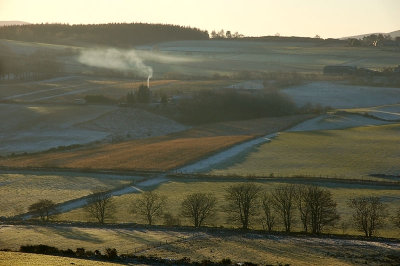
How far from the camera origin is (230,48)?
19712 centimetres

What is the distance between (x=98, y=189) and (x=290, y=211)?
666 inches

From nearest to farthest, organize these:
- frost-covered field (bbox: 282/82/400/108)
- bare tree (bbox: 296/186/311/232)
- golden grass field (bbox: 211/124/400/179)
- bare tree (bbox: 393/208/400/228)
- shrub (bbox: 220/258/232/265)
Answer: shrub (bbox: 220/258/232/265) → bare tree (bbox: 393/208/400/228) → bare tree (bbox: 296/186/311/232) → golden grass field (bbox: 211/124/400/179) → frost-covered field (bbox: 282/82/400/108)

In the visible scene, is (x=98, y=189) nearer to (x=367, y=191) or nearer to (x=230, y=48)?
(x=367, y=191)

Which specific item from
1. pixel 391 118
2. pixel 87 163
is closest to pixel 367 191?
pixel 87 163

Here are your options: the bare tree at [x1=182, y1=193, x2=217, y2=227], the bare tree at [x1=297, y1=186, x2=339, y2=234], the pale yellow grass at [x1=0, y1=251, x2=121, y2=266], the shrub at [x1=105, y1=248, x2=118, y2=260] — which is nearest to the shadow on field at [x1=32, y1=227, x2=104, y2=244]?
the shrub at [x1=105, y1=248, x2=118, y2=260]

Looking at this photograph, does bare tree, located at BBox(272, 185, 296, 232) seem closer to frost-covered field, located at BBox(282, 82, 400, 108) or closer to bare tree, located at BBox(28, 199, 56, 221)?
bare tree, located at BBox(28, 199, 56, 221)

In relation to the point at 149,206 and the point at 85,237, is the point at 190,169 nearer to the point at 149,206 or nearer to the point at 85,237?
the point at 149,206

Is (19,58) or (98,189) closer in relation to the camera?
(98,189)

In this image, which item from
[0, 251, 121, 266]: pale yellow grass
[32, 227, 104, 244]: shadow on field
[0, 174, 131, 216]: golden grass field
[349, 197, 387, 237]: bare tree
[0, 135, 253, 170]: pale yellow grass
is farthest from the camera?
[0, 135, 253, 170]: pale yellow grass

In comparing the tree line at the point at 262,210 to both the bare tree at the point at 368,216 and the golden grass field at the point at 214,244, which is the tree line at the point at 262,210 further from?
the golden grass field at the point at 214,244

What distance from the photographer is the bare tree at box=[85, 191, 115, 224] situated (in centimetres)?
4947

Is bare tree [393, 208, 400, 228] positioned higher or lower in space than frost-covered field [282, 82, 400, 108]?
lower

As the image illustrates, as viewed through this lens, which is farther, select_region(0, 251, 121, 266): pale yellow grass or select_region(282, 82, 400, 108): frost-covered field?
select_region(282, 82, 400, 108): frost-covered field

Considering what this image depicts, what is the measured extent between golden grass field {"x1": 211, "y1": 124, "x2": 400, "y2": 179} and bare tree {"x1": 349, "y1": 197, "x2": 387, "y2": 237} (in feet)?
44.8
